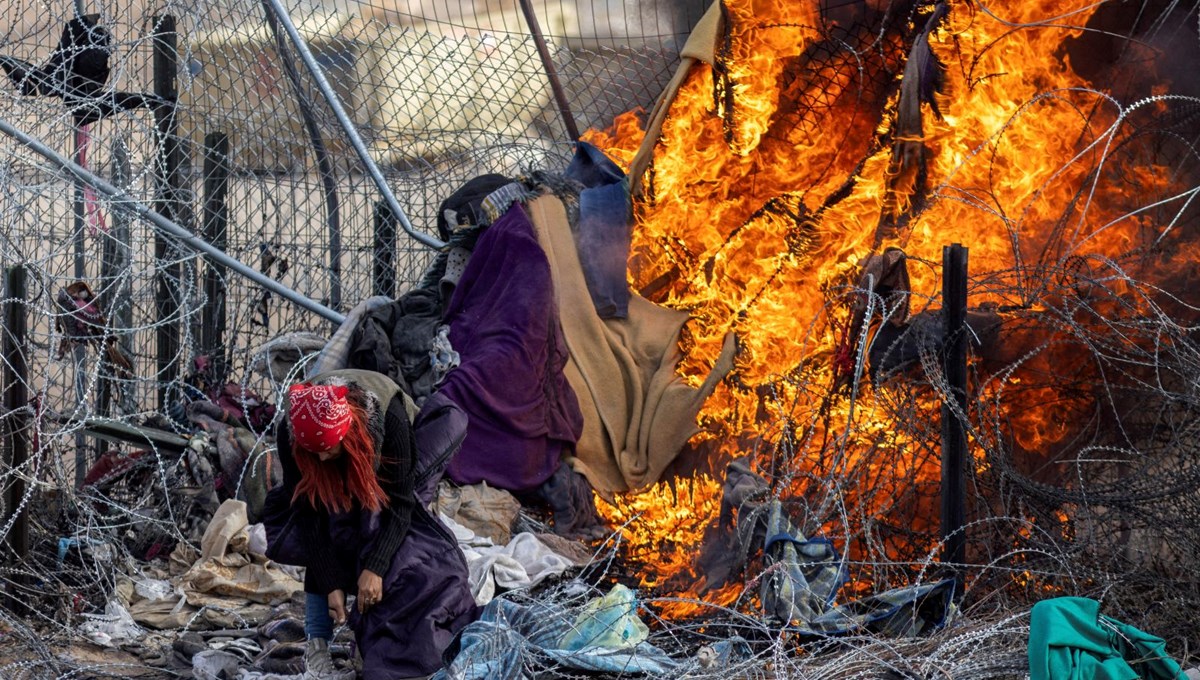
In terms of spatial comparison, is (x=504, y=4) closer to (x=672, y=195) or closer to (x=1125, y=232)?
(x=672, y=195)

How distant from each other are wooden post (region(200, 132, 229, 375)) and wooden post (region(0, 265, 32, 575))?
2.04m

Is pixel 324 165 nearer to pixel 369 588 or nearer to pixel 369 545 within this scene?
pixel 369 545

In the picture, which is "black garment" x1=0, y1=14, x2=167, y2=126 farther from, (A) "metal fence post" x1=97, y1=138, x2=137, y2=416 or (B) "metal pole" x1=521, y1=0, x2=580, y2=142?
(B) "metal pole" x1=521, y1=0, x2=580, y2=142

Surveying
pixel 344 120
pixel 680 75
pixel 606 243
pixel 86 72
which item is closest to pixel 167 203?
pixel 86 72

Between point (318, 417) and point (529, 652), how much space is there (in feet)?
3.70

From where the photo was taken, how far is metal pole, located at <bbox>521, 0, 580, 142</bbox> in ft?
28.1

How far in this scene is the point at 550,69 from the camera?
862cm

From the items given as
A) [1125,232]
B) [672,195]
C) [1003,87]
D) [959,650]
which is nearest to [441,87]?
[672,195]

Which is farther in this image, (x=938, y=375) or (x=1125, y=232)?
(x=1125, y=232)

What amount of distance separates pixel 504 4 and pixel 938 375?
4.25 meters

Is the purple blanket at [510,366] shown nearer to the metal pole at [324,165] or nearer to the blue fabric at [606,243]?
the blue fabric at [606,243]

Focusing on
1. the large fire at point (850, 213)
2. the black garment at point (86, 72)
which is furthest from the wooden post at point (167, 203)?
the large fire at point (850, 213)

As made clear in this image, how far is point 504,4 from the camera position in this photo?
28.3 feet

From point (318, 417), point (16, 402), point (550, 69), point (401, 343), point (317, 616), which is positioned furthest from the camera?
point (550, 69)
